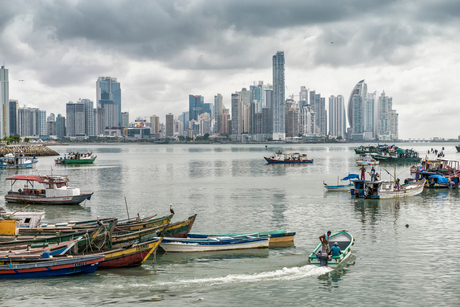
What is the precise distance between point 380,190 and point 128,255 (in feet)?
126

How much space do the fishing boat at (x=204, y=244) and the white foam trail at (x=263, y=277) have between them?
4784mm

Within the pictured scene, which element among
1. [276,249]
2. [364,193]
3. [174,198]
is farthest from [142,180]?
[276,249]

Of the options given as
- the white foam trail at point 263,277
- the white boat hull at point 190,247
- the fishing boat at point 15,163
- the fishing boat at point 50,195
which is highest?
the fishing boat at point 15,163

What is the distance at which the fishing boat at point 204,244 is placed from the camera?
3016 cm

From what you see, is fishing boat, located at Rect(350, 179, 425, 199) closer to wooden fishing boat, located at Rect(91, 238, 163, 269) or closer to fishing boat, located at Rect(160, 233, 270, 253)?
fishing boat, located at Rect(160, 233, 270, 253)

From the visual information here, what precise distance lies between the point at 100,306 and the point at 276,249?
44.8ft

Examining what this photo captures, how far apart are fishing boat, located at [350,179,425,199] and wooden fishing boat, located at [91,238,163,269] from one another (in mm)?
36153

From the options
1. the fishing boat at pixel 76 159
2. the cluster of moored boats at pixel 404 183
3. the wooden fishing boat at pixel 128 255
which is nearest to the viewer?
the wooden fishing boat at pixel 128 255

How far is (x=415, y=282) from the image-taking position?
24.8 metres

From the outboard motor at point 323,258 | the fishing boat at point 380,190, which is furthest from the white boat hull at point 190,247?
the fishing boat at point 380,190

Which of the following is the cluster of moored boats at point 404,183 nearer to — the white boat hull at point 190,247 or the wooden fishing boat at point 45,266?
the white boat hull at point 190,247

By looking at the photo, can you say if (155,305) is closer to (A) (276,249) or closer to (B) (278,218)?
(A) (276,249)

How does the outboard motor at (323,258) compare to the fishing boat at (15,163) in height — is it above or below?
below

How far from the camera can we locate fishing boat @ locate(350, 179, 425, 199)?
5622 cm
